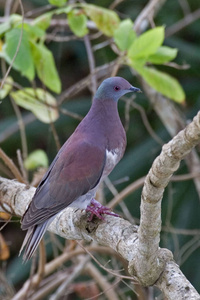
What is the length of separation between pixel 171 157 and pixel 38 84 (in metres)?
3.64

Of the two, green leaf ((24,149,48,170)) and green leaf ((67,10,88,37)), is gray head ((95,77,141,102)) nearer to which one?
green leaf ((67,10,88,37))

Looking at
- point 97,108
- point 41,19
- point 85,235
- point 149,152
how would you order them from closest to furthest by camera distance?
point 85,235
point 97,108
point 41,19
point 149,152

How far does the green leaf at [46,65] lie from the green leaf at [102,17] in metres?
0.27

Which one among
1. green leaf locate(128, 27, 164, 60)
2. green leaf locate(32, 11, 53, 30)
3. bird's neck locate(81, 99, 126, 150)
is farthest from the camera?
green leaf locate(32, 11, 53, 30)

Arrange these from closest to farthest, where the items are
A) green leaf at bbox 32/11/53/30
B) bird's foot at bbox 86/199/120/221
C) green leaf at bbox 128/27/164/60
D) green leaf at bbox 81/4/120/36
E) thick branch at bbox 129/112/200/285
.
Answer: thick branch at bbox 129/112/200/285
bird's foot at bbox 86/199/120/221
green leaf at bbox 128/27/164/60
green leaf at bbox 32/11/53/30
green leaf at bbox 81/4/120/36

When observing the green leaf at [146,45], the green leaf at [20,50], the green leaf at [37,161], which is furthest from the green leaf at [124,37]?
the green leaf at [37,161]

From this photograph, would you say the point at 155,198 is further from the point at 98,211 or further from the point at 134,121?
Result: the point at 134,121

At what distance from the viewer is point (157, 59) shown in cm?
260

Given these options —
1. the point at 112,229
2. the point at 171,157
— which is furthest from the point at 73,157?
the point at 171,157

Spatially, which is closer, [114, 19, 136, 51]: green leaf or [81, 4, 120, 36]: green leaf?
[114, 19, 136, 51]: green leaf

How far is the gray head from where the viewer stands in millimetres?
2451

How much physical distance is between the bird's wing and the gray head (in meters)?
0.28

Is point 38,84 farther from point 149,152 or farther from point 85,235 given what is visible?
point 85,235

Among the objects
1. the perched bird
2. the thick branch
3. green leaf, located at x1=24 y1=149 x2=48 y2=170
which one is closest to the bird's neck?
the perched bird
